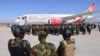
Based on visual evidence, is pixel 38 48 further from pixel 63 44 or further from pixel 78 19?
pixel 78 19

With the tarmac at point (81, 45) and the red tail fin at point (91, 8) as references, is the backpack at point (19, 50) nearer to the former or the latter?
the tarmac at point (81, 45)

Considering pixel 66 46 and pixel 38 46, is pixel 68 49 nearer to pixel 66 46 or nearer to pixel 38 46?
pixel 66 46

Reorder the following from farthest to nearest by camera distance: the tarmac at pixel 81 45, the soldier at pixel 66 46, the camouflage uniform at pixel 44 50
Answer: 1. the tarmac at pixel 81 45
2. the soldier at pixel 66 46
3. the camouflage uniform at pixel 44 50

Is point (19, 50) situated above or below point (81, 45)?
above

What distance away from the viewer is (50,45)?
4.43m

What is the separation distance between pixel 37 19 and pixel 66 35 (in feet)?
147

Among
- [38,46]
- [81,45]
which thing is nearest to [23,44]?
[38,46]

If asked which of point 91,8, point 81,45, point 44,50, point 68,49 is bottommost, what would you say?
point 81,45

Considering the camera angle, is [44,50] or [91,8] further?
[91,8]

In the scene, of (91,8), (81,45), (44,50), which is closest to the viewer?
(44,50)

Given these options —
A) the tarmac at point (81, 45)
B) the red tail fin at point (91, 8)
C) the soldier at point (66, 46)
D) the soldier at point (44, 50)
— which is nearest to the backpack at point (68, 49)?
the soldier at point (66, 46)

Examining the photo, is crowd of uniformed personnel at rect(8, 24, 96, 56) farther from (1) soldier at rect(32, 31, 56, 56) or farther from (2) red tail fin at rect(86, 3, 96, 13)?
(2) red tail fin at rect(86, 3, 96, 13)

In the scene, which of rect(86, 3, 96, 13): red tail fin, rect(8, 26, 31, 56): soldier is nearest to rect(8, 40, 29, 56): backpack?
rect(8, 26, 31, 56): soldier

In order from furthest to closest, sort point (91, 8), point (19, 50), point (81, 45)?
point (91, 8) < point (81, 45) < point (19, 50)
